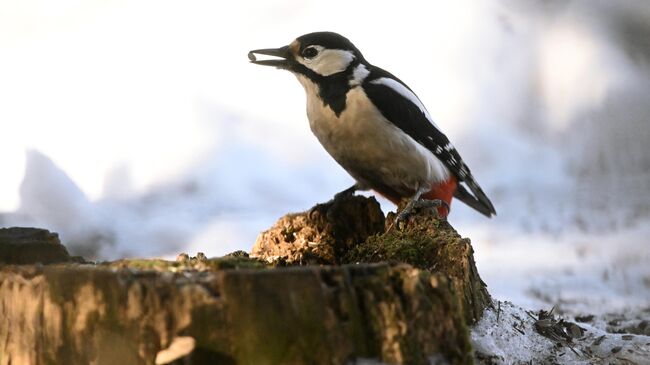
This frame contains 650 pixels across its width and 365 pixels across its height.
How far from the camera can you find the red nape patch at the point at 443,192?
321 cm

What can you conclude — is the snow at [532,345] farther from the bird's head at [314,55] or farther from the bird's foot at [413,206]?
the bird's head at [314,55]

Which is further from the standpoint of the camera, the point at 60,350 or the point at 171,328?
the point at 60,350

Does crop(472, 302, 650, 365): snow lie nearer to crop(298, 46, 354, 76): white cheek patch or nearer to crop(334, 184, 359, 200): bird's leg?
crop(334, 184, 359, 200): bird's leg

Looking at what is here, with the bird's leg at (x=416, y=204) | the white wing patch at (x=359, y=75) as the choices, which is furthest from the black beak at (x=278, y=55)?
the bird's leg at (x=416, y=204)

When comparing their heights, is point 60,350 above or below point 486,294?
below

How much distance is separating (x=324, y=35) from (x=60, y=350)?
6.59 ft

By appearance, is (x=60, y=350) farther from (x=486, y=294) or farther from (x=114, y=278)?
(x=486, y=294)

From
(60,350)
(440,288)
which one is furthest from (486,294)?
(60,350)

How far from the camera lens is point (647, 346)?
2387 mm

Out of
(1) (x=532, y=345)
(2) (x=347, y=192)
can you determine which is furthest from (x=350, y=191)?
(1) (x=532, y=345)

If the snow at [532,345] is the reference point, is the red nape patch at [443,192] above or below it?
above

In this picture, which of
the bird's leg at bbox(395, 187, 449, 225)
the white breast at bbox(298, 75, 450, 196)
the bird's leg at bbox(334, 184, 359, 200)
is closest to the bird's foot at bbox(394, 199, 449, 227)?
the bird's leg at bbox(395, 187, 449, 225)

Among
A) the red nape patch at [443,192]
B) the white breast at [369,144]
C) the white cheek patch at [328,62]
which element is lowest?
the red nape patch at [443,192]

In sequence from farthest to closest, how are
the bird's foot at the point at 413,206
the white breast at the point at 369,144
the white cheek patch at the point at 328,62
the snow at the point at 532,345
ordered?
the white cheek patch at the point at 328,62 < the white breast at the point at 369,144 < the bird's foot at the point at 413,206 < the snow at the point at 532,345
